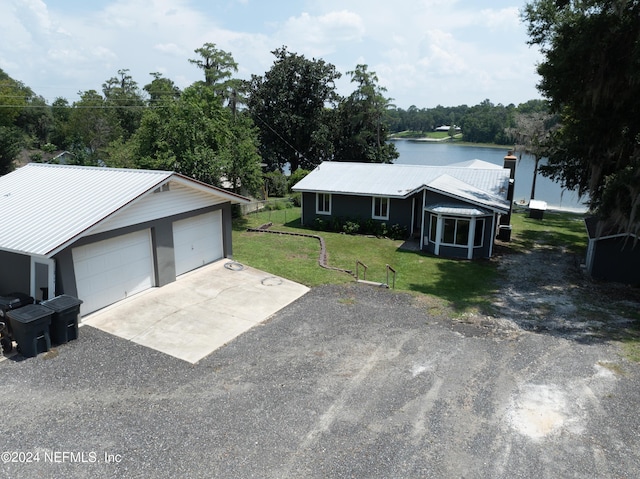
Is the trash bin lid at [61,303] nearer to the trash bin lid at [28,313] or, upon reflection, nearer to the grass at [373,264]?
the trash bin lid at [28,313]

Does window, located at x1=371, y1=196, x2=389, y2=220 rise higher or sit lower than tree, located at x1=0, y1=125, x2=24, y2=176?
lower

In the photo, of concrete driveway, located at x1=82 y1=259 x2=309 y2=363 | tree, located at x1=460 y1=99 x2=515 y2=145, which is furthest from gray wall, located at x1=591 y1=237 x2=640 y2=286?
tree, located at x1=460 y1=99 x2=515 y2=145

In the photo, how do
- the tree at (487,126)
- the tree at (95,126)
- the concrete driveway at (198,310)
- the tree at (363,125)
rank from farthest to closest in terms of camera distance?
1. the tree at (487,126)
2. the tree at (95,126)
3. the tree at (363,125)
4. the concrete driveway at (198,310)

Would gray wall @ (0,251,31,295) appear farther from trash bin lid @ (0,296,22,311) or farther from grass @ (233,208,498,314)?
grass @ (233,208,498,314)

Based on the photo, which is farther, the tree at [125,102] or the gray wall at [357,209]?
the tree at [125,102]

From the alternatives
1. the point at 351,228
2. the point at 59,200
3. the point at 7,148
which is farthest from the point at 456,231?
the point at 7,148

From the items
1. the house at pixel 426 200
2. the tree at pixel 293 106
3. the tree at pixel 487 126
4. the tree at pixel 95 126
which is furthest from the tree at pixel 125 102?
the tree at pixel 487 126

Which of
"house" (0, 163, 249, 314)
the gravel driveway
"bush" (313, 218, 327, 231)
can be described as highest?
"house" (0, 163, 249, 314)
